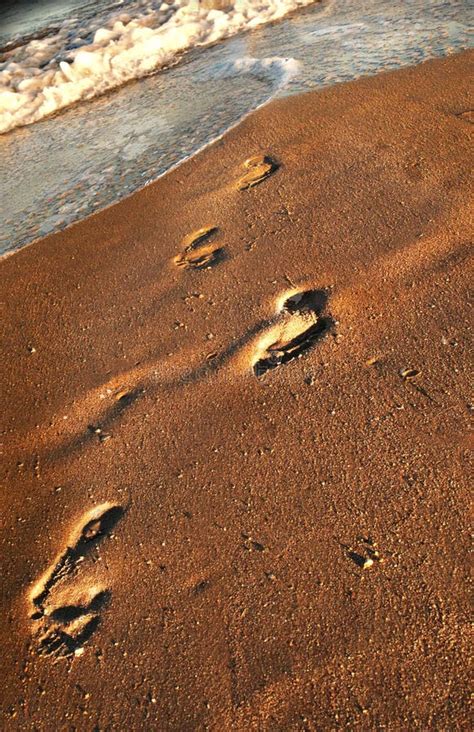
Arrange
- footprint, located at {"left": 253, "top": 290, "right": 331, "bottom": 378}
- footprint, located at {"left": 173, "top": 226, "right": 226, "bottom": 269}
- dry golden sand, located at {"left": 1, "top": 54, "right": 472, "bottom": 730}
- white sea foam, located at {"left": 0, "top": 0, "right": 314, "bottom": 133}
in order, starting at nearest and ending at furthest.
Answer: dry golden sand, located at {"left": 1, "top": 54, "right": 472, "bottom": 730} → footprint, located at {"left": 253, "top": 290, "right": 331, "bottom": 378} → footprint, located at {"left": 173, "top": 226, "right": 226, "bottom": 269} → white sea foam, located at {"left": 0, "top": 0, "right": 314, "bottom": 133}

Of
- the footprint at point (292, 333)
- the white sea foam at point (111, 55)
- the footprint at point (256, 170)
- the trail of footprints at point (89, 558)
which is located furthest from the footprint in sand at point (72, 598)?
the white sea foam at point (111, 55)

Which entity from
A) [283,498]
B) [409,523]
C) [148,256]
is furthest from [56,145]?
[409,523]

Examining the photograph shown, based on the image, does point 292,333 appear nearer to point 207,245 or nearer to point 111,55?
point 207,245

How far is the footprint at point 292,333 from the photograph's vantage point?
2375 mm

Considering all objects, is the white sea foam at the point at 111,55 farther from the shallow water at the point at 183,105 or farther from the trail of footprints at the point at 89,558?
the trail of footprints at the point at 89,558

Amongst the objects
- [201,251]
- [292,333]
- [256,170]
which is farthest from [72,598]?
[256,170]

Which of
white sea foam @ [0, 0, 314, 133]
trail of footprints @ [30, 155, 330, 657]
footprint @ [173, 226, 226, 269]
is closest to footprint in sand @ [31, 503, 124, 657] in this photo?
trail of footprints @ [30, 155, 330, 657]

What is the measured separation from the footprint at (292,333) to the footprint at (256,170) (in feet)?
3.48

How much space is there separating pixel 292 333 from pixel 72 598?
1.23 meters

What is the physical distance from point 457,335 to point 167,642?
1.40 m

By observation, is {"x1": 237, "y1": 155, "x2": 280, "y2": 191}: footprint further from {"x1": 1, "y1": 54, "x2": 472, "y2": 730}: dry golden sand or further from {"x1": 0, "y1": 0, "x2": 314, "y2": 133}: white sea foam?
{"x1": 0, "y1": 0, "x2": 314, "y2": 133}: white sea foam

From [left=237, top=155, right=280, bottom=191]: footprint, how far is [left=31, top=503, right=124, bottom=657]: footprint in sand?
1.97 metres

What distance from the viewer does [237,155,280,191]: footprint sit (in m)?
3.34

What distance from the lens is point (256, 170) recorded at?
344 centimetres
